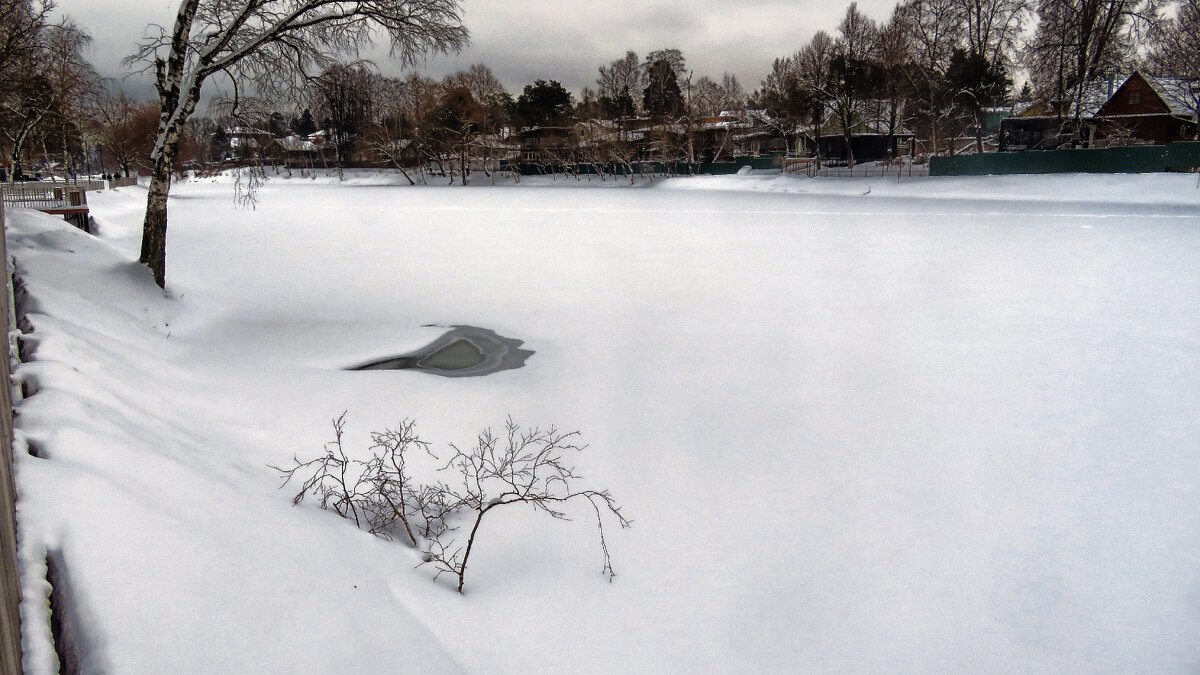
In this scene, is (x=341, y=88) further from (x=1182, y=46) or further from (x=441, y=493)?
(x=1182, y=46)

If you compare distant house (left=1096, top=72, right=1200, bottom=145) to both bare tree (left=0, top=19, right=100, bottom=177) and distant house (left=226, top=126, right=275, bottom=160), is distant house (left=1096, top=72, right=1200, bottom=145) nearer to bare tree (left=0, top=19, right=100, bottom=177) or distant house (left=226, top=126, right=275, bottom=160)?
distant house (left=226, top=126, right=275, bottom=160)

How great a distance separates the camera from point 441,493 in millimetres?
6367

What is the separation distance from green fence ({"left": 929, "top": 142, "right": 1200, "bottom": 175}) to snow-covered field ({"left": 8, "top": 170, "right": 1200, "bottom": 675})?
26.1 m

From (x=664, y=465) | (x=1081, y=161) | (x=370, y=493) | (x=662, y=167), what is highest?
Result: (x=662, y=167)

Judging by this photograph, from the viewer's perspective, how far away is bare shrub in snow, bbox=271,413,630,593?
6297mm

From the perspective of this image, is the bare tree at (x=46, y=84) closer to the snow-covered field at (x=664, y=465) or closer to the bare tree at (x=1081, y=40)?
the snow-covered field at (x=664, y=465)

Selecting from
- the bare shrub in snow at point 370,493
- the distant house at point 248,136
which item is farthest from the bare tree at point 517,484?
the distant house at point 248,136

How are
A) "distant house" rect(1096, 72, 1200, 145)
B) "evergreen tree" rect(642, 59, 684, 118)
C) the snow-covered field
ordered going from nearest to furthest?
1. the snow-covered field
2. "distant house" rect(1096, 72, 1200, 145)
3. "evergreen tree" rect(642, 59, 684, 118)

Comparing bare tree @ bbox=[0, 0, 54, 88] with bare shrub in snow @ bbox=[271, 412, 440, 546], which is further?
bare tree @ bbox=[0, 0, 54, 88]

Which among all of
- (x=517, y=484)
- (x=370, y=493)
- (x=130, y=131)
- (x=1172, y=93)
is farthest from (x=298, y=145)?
(x=370, y=493)

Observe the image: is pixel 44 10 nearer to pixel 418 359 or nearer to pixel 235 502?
pixel 418 359

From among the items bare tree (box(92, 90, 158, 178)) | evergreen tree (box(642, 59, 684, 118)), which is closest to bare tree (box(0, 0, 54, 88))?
bare tree (box(92, 90, 158, 178))

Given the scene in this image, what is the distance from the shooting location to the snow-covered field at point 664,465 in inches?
168

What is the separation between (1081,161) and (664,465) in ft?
149
